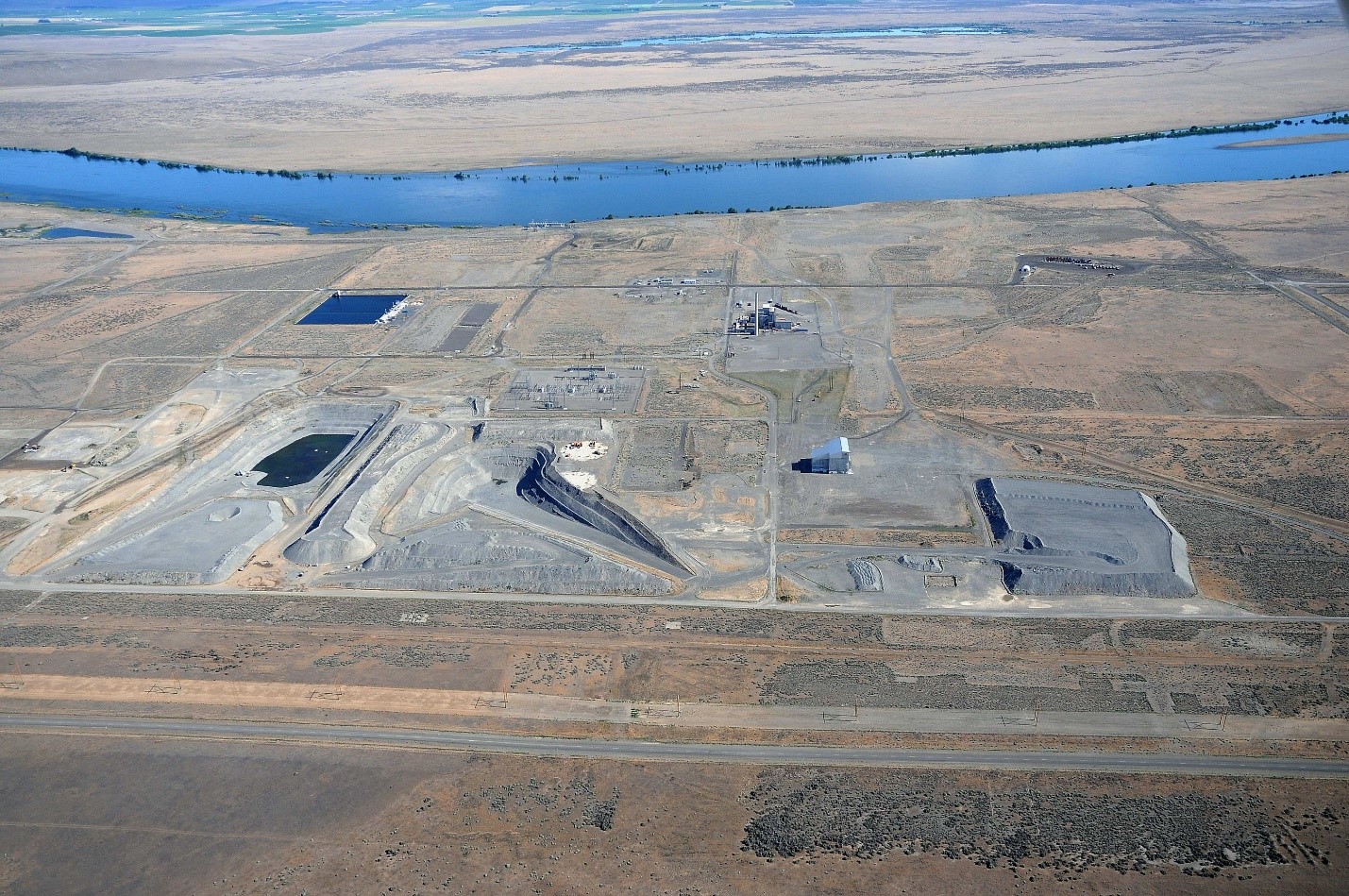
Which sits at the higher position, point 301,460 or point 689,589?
point 301,460

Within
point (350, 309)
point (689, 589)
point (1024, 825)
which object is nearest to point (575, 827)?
point (689, 589)

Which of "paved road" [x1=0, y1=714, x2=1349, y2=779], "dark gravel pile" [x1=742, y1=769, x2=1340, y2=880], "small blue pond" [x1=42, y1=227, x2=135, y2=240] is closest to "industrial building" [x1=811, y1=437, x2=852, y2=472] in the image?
"paved road" [x1=0, y1=714, x2=1349, y2=779]

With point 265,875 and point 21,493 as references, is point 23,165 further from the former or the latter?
point 265,875

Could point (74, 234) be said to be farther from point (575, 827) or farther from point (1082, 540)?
point (1082, 540)

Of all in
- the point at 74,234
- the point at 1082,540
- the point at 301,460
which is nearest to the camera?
the point at 1082,540

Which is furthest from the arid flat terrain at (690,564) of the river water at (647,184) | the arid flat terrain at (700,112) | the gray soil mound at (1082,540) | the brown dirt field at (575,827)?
the arid flat terrain at (700,112)

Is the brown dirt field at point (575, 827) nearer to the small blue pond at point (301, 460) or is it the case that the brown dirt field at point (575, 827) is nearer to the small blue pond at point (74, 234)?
the small blue pond at point (301, 460)

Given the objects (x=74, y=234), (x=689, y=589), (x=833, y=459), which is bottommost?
(x=689, y=589)
